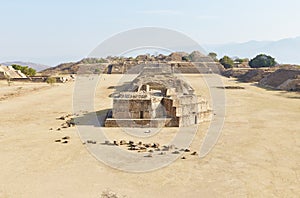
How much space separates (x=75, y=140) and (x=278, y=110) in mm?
16934

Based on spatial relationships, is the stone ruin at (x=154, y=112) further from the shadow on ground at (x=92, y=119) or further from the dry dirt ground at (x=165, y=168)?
the dry dirt ground at (x=165, y=168)


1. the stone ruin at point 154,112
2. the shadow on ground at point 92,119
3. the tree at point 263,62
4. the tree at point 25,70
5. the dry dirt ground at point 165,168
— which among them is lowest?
the dry dirt ground at point 165,168

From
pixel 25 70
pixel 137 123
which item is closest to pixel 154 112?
pixel 137 123

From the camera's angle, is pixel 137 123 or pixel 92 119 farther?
pixel 92 119

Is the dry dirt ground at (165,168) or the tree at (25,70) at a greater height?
the tree at (25,70)

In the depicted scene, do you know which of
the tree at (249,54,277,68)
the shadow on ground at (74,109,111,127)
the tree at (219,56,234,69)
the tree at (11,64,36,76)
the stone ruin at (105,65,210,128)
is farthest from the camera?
the tree at (219,56,234,69)

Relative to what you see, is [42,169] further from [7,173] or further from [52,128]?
[52,128]

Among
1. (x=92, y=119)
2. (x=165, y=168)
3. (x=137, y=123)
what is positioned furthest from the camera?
(x=92, y=119)

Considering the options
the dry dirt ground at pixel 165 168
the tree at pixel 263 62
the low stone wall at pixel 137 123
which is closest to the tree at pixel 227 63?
the tree at pixel 263 62

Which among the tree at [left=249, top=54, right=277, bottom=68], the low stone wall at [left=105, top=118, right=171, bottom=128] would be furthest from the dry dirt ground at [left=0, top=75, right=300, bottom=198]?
the tree at [left=249, top=54, right=277, bottom=68]

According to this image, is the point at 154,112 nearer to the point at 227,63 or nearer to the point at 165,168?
the point at 165,168

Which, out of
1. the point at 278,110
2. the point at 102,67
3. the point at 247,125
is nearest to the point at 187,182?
the point at 247,125

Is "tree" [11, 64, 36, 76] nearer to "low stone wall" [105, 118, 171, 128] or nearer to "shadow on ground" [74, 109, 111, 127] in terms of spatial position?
"shadow on ground" [74, 109, 111, 127]

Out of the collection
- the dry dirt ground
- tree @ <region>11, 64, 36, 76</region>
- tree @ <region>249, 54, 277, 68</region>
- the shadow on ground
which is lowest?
the dry dirt ground
